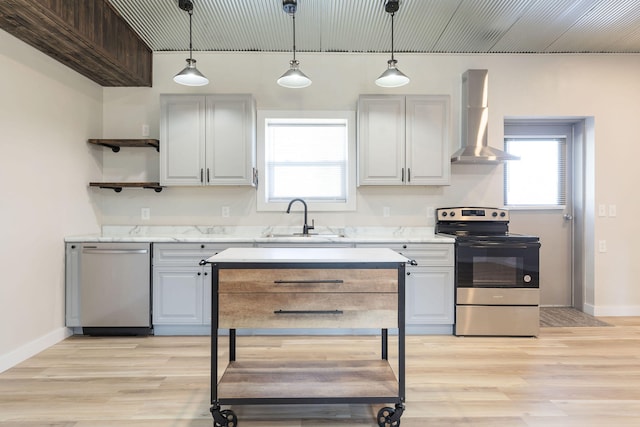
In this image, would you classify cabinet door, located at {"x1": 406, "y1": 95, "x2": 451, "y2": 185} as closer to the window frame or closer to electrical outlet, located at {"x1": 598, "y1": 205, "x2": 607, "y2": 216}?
the window frame

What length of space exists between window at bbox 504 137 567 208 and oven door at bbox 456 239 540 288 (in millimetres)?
1121

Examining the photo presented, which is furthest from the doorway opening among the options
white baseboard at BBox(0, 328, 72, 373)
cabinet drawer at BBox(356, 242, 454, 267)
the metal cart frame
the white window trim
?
white baseboard at BBox(0, 328, 72, 373)

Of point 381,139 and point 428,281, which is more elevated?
point 381,139

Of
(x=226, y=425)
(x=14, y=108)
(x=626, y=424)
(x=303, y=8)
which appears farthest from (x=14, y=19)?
(x=626, y=424)

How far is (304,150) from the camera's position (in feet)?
12.9

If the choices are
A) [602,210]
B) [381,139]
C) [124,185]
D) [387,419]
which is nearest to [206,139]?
[124,185]

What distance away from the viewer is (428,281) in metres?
3.24

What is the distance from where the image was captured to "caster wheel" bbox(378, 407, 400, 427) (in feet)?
5.96

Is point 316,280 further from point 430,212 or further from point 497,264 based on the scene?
point 430,212

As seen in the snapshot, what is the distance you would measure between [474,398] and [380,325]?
2.87 ft

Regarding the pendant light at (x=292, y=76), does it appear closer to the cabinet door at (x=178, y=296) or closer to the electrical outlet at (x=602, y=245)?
the cabinet door at (x=178, y=296)

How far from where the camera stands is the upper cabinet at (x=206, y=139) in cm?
342

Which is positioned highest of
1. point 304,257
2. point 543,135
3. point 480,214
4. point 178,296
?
point 543,135

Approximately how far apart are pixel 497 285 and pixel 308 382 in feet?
6.72
